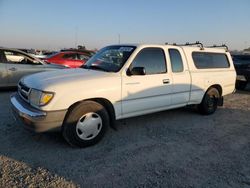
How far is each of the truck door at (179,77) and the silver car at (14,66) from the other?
518 centimetres

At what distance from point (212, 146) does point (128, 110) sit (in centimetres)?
163

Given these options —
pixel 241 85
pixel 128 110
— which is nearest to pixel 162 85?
pixel 128 110

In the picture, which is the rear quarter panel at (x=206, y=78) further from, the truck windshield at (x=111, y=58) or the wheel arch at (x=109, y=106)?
the wheel arch at (x=109, y=106)

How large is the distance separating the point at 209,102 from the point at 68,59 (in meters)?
7.70

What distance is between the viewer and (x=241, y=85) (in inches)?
454

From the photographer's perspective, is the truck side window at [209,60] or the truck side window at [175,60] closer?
the truck side window at [175,60]

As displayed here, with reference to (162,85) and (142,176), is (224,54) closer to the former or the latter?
(162,85)

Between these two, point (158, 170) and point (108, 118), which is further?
point (108, 118)

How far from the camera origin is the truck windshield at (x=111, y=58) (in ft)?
15.5

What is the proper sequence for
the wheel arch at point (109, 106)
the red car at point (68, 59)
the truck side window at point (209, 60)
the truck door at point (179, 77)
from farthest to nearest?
the red car at point (68, 59), the truck side window at point (209, 60), the truck door at point (179, 77), the wheel arch at point (109, 106)

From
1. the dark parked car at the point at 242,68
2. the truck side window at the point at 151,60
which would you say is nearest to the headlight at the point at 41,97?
the truck side window at the point at 151,60

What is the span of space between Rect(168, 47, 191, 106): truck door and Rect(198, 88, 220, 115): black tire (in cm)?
82

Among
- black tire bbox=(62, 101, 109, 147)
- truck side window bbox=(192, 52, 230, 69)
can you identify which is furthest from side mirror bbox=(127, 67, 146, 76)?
truck side window bbox=(192, 52, 230, 69)

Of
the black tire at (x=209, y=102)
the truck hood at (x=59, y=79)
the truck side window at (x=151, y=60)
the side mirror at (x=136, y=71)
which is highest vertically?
the truck side window at (x=151, y=60)
